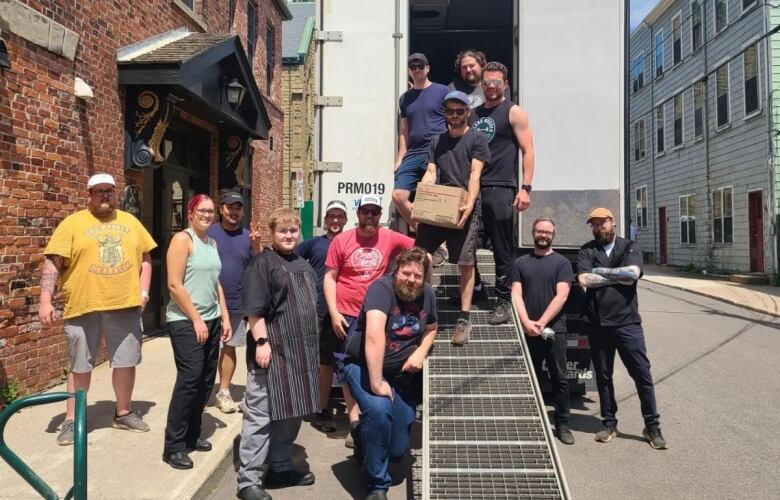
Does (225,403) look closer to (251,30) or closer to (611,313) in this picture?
(611,313)

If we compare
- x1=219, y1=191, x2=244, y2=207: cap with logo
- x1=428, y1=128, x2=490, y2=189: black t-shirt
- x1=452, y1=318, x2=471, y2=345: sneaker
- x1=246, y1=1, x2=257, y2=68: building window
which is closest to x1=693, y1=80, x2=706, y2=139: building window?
x1=246, y1=1, x2=257, y2=68: building window

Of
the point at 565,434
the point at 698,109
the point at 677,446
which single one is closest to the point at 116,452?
the point at 565,434

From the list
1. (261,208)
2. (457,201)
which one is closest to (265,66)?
(261,208)

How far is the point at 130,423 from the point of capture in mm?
4664

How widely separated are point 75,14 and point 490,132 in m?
4.69

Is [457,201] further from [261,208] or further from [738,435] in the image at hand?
[261,208]

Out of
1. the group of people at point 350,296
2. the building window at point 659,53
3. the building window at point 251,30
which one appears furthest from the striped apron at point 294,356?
the building window at point 659,53

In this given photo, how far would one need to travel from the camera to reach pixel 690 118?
22000 millimetres

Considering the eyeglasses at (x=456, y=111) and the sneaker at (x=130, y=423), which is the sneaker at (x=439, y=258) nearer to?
the eyeglasses at (x=456, y=111)

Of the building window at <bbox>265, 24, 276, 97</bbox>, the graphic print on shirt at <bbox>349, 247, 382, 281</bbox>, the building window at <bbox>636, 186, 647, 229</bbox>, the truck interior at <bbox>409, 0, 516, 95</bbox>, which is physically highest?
the building window at <bbox>265, 24, 276, 97</bbox>

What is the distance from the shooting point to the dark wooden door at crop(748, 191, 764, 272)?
1741cm

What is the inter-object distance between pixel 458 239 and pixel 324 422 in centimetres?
212

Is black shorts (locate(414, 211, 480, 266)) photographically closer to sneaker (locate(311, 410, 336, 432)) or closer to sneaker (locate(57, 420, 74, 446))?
sneaker (locate(311, 410, 336, 432))

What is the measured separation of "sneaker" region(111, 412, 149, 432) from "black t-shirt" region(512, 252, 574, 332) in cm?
324
